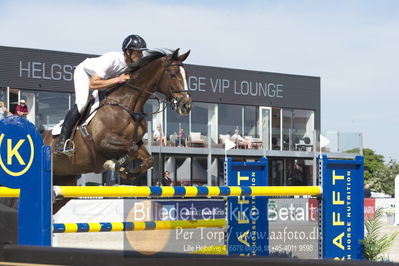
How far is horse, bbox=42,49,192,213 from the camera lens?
22.0 feet

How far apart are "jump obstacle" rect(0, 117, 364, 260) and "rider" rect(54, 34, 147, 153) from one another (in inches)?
54.6

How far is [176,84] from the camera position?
6.84 metres

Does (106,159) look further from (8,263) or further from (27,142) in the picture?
(8,263)

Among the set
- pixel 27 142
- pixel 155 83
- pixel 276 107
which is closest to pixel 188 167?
pixel 276 107

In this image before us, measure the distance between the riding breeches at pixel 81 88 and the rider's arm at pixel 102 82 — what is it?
203mm

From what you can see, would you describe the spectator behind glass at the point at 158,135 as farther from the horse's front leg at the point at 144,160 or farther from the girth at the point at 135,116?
the horse's front leg at the point at 144,160

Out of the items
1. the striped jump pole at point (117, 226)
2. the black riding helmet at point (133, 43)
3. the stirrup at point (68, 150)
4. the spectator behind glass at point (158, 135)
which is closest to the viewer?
the striped jump pole at point (117, 226)

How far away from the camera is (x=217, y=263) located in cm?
311

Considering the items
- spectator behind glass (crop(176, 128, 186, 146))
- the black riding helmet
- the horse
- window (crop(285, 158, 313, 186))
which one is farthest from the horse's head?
window (crop(285, 158, 313, 186))

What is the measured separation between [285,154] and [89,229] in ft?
81.6

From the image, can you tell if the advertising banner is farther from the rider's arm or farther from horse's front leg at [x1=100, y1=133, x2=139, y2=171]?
the rider's arm

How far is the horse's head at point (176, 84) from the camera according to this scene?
21.9 feet

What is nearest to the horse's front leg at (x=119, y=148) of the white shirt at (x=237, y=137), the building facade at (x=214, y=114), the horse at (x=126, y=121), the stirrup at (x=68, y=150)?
the horse at (x=126, y=121)

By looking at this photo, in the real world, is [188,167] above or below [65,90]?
below
